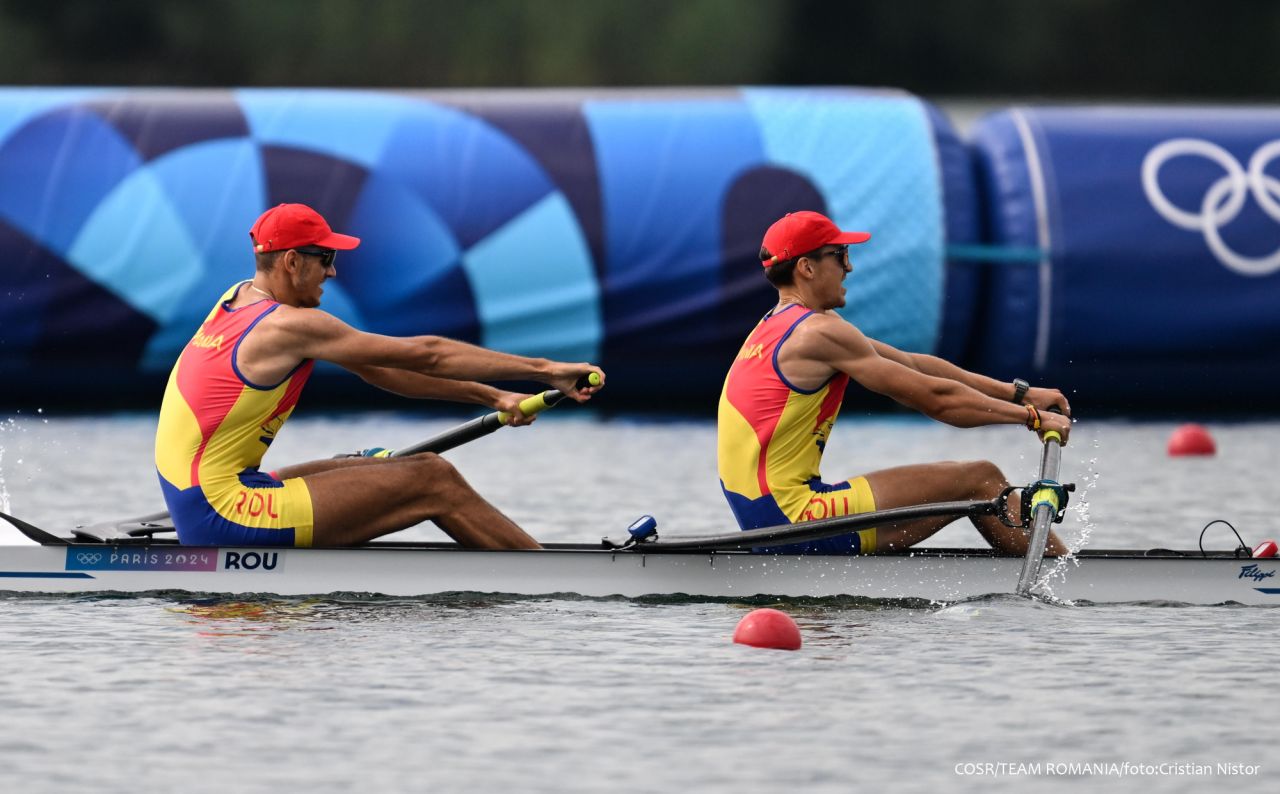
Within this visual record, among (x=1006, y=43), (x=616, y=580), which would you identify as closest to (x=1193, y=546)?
(x=616, y=580)

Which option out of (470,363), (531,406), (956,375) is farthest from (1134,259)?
(470,363)

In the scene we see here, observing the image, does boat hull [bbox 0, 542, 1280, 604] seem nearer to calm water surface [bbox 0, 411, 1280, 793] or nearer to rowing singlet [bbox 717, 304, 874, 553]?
calm water surface [bbox 0, 411, 1280, 793]

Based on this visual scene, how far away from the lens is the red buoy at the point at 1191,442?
1722 centimetres

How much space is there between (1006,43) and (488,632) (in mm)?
39683

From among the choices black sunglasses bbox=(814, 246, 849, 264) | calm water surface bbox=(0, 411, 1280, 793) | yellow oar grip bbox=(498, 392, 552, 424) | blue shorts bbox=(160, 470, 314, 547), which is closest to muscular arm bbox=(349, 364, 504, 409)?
yellow oar grip bbox=(498, 392, 552, 424)

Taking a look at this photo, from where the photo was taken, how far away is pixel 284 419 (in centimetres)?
1028

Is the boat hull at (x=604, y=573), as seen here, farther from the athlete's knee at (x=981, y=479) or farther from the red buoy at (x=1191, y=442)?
the red buoy at (x=1191, y=442)

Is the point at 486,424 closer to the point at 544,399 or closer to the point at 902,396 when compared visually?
the point at 544,399

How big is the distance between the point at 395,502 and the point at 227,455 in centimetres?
76

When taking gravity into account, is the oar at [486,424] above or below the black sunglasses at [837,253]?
below

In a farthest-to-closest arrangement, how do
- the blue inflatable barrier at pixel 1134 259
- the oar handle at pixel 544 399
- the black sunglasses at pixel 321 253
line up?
the blue inflatable barrier at pixel 1134 259 < the oar handle at pixel 544 399 < the black sunglasses at pixel 321 253

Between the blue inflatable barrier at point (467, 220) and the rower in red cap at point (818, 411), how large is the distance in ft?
27.4

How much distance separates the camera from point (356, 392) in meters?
19.9

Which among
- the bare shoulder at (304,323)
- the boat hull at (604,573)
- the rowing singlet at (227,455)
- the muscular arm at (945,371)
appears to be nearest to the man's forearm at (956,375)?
the muscular arm at (945,371)
